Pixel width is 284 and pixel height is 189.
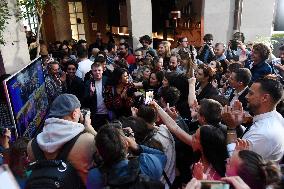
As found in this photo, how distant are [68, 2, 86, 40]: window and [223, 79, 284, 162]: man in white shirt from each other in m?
14.3

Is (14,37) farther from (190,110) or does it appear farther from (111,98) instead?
(190,110)

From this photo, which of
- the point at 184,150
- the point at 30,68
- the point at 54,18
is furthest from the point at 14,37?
the point at 54,18

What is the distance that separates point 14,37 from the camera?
21.1ft

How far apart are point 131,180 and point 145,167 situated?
36 centimetres

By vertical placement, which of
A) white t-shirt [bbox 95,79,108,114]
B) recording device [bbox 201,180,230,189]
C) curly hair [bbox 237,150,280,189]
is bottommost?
white t-shirt [bbox 95,79,108,114]

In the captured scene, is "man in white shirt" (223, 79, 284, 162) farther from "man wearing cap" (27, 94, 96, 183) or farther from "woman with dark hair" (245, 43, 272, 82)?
"woman with dark hair" (245, 43, 272, 82)

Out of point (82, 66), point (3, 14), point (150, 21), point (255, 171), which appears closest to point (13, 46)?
point (3, 14)

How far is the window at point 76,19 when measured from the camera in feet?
52.5

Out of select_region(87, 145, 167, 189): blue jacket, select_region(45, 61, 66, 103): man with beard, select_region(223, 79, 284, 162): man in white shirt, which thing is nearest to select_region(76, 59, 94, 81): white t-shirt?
select_region(45, 61, 66, 103): man with beard

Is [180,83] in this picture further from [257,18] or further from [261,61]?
[257,18]

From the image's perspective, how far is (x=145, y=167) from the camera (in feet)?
8.04

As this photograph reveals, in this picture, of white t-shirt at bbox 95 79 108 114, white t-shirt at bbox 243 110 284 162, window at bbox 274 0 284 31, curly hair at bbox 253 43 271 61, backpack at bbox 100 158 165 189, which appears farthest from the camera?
window at bbox 274 0 284 31

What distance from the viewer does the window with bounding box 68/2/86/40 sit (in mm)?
16000

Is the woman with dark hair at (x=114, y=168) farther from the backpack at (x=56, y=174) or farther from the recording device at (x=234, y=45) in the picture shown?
the recording device at (x=234, y=45)
